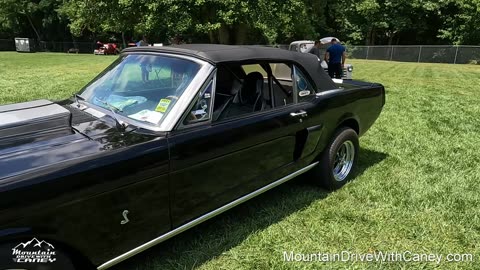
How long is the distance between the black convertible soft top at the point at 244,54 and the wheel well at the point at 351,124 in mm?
442

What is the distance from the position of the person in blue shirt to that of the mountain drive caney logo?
396 inches

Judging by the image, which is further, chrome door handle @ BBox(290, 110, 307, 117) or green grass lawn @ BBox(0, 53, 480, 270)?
chrome door handle @ BBox(290, 110, 307, 117)

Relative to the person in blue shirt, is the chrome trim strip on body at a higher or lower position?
lower

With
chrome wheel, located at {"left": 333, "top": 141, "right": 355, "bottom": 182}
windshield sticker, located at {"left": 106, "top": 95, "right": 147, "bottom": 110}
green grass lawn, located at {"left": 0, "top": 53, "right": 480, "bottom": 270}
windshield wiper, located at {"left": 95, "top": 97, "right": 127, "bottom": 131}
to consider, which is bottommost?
green grass lawn, located at {"left": 0, "top": 53, "right": 480, "bottom": 270}

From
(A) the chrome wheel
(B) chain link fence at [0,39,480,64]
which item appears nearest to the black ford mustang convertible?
(A) the chrome wheel

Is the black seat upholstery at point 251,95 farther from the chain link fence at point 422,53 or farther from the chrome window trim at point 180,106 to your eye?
the chain link fence at point 422,53

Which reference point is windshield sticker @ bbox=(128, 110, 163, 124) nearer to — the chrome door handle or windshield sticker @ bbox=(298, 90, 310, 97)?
the chrome door handle

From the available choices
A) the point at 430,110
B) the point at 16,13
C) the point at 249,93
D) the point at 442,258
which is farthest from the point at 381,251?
the point at 16,13

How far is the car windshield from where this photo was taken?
8.82ft

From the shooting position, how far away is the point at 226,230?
3.21 meters

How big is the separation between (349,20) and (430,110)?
30615 mm

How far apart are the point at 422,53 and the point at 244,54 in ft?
102

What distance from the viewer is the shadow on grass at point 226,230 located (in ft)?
9.11

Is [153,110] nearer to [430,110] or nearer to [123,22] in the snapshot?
[430,110]
